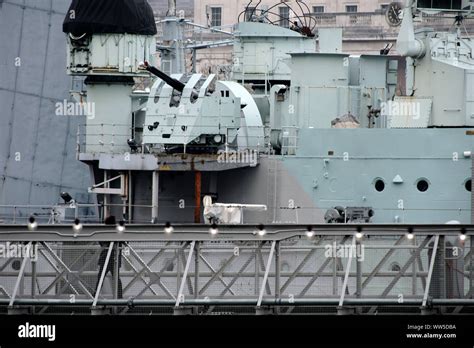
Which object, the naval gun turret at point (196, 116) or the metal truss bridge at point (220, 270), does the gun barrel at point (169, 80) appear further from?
the metal truss bridge at point (220, 270)

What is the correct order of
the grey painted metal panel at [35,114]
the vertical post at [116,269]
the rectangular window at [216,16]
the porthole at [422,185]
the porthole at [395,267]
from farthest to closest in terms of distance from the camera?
1. the rectangular window at [216,16]
2. the grey painted metal panel at [35,114]
3. the porthole at [422,185]
4. the porthole at [395,267]
5. the vertical post at [116,269]

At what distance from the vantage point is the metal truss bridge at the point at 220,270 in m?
38.8

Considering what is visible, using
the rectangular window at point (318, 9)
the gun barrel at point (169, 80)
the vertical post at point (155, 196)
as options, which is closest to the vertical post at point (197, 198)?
the vertical post at point (155, 196)

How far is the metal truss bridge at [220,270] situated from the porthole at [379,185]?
49.8 feet

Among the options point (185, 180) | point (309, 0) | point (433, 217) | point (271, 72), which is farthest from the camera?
point (309, 0)

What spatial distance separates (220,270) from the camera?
38.6 m

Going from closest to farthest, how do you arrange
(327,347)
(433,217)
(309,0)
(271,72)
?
(327,347) → (433,217) → (271,72) → (309,0)

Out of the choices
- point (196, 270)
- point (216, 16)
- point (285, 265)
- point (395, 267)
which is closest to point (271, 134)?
point (285, 265)

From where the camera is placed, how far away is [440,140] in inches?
2163

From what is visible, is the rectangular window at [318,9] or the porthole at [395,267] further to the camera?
the rectangular window at [318,9]

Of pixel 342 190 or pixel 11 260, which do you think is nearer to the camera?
pixel 11 260

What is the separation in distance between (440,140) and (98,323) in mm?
18480

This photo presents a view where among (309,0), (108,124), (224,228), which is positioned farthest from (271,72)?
(309,0)

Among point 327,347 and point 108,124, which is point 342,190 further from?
point 327,347
